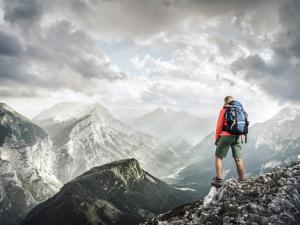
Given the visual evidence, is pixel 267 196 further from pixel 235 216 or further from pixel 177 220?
pixel 177 220

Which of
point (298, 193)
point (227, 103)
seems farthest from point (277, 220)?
point (227, 103)

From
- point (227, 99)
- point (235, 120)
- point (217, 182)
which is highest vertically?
point (227, 99)

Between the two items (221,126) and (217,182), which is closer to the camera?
(221,126)

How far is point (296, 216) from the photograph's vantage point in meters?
24.1

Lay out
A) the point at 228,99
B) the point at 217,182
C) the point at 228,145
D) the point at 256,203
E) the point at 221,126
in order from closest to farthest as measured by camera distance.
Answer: the point at 256,203 → the point at 221,126 → the point at 228,145 → the point at 228,99 → the point at 217,182

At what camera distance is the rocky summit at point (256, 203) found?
79.0 ft

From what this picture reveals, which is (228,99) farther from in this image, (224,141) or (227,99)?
(224,141)

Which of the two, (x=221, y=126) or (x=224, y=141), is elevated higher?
(x=221, y=126)

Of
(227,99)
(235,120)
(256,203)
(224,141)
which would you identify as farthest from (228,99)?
(256,203)

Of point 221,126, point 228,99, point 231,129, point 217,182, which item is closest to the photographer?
point 231,129

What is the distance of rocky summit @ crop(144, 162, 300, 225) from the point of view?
2408 centimetres

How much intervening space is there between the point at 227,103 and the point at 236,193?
23.5 ft

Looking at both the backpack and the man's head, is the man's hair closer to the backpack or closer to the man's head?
the man's head

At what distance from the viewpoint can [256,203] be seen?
25.4 m
